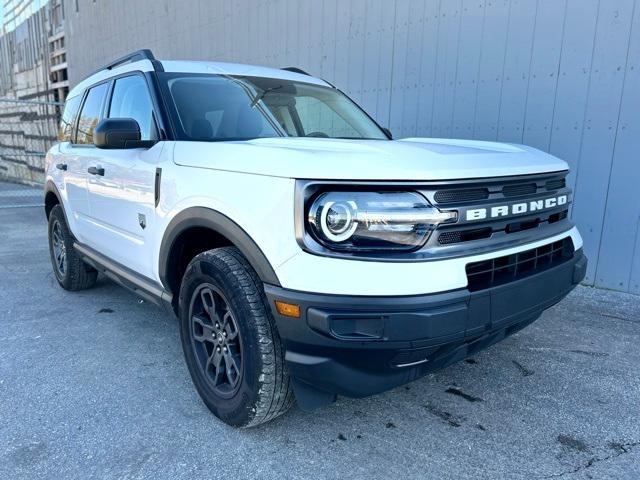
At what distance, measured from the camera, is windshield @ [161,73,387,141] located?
2834 millimetres

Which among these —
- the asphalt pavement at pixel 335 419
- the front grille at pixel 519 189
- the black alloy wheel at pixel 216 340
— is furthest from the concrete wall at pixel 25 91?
the front grille at pixel 519 189

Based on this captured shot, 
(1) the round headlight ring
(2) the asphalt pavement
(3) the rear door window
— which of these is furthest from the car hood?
(3) the rear door window

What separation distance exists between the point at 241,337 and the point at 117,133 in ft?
4.50

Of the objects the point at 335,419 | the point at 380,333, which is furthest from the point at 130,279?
the point at 380,333

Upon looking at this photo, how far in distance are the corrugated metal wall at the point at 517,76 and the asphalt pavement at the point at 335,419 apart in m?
1.26

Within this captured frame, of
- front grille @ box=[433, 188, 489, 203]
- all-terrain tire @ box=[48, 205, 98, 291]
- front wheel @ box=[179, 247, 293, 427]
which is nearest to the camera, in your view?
front grille @ box=[433, 188, 489, 203]

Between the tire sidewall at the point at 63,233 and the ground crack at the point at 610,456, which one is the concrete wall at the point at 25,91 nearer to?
the tire sidewall at the point at 63,233

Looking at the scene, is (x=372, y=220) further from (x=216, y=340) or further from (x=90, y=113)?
(x=90, y=113)

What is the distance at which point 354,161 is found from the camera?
6.25 ft

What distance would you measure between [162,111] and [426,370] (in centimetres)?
203

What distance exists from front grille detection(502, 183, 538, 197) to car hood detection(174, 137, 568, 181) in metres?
0.06

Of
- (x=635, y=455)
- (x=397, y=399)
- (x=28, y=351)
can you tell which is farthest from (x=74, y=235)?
(x=635, y=455)

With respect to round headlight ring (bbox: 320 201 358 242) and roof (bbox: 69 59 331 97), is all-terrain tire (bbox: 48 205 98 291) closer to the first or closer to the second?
roof (bbox: 69 59 331 97)

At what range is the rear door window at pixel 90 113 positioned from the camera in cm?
388
